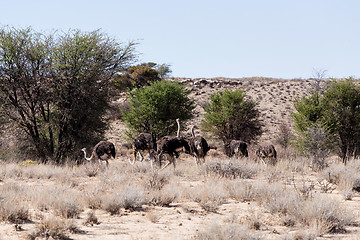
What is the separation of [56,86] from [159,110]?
26.0 ft

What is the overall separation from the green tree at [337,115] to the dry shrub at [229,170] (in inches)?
489

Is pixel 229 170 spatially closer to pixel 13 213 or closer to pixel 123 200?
pixel 123 200

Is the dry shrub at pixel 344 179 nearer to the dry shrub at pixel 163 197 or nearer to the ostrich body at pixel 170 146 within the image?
the dry shrub at pixel 163 197

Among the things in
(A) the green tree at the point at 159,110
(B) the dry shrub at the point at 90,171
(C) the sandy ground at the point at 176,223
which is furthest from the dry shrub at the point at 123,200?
(A) the green tree at the point at 159,110

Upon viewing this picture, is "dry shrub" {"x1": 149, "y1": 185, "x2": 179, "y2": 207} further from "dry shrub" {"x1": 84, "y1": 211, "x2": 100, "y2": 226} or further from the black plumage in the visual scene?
the black plumage

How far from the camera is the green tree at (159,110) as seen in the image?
2605 centimetres

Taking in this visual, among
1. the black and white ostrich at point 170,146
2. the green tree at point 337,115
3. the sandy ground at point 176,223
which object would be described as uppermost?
the green tree at point 337,115

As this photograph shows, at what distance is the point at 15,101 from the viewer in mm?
19500

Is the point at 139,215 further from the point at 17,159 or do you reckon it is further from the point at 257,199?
the point at 17,159

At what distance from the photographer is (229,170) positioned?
1341 cm

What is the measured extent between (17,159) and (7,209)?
14923mm

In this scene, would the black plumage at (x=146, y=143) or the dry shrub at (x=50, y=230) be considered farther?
the black plumage at (x=146, y=143)

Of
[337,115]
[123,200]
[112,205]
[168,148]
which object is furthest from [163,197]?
[337,115]

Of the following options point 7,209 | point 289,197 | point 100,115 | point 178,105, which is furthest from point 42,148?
point 289,197
